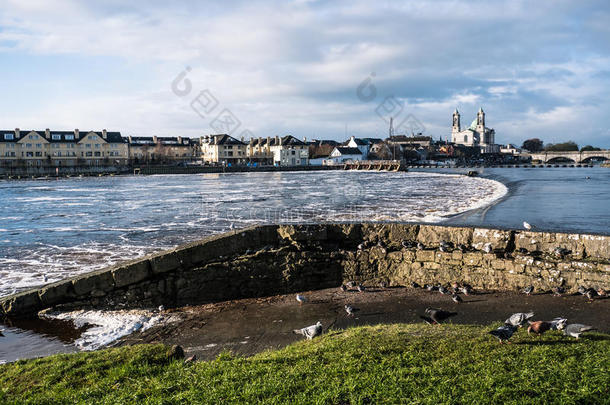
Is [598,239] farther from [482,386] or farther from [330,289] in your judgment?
Result: [482,386]

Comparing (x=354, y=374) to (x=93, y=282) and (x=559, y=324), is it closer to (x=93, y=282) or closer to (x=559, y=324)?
(x=559, y=324)

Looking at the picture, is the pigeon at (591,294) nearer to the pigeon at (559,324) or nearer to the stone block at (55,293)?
the pigeon at (559,324)

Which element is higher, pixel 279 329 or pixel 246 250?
pixel 246 250

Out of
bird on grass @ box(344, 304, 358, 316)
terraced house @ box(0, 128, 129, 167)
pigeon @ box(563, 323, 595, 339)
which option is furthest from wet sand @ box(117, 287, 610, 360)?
terraced house @ box(0, 128, 129, 167)

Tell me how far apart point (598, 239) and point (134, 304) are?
1190 centimetres

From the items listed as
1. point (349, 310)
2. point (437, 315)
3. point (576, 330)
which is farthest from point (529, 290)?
point (349, 310)

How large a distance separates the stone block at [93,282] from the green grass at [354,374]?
3887 mm

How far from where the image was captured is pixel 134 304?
35.9ft

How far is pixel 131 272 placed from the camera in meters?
10.9

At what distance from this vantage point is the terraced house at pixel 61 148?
114 m

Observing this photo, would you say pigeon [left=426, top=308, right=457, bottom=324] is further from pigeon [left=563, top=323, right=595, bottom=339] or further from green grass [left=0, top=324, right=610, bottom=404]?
pigeon [left=563, top=323, right=595, bottom=339]

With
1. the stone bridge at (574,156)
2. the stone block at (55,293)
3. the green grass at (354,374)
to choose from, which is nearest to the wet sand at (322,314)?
the green grass at (354,374)

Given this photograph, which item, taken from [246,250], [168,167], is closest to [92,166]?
[168,167]

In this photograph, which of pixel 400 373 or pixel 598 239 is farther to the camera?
pixel 598 239
